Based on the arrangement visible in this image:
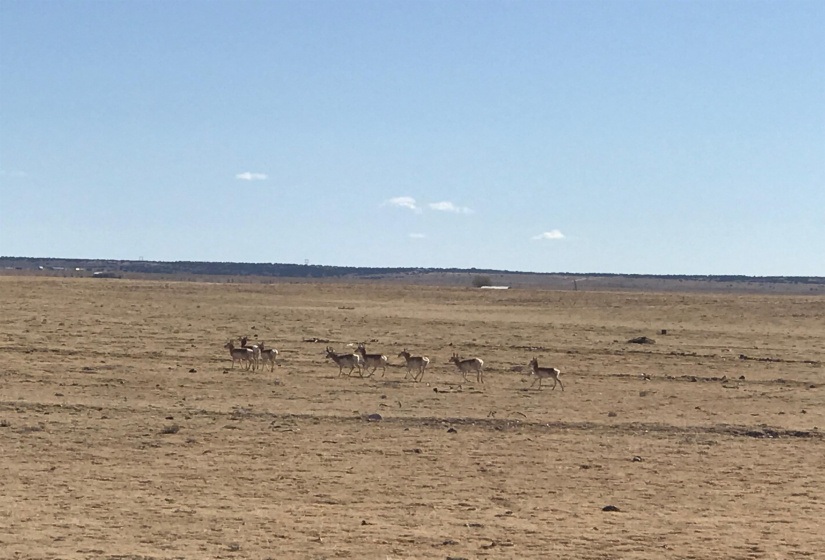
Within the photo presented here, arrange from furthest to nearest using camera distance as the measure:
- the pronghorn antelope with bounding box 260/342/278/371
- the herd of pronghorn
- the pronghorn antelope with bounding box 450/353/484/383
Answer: the pronghorn antelope with bounding box 260/342/278/371 < the herd of pronghorn < the pronghorn antelope with bounding box 450/353/484/383

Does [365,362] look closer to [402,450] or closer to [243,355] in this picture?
[243,355]

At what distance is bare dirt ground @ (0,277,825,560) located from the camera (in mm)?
11016

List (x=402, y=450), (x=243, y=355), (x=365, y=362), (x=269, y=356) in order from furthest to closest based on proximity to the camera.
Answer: (x=243, y=355)
(x=269, y=356)
(x=365, y=362)
(x=402, y=450)

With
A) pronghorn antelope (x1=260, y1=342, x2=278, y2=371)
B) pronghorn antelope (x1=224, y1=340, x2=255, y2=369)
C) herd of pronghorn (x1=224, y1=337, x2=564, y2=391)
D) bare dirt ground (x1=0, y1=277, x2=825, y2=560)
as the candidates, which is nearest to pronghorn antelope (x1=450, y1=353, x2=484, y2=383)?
herd of pronghorn (x1=224, y1=337, x2=564, y2=391)

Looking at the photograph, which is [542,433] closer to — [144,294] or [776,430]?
[776,430]

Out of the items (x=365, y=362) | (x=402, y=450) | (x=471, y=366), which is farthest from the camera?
(x=365, y=362)

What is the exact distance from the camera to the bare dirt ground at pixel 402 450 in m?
11.0

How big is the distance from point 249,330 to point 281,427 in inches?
721

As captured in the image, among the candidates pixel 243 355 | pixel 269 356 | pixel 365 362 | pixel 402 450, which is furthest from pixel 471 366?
pixel 402 450

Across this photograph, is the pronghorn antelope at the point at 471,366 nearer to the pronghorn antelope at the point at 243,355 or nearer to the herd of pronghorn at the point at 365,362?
the herd of pronghorn at the point at 365,362

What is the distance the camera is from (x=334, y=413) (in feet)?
63.2

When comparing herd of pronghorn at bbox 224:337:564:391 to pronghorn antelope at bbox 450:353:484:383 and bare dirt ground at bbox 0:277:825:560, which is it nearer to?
pronghorn antelope at bbox 450:353:484:383

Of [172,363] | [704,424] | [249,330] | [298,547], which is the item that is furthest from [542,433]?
[249,330]

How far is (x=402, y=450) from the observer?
15.9 metres
